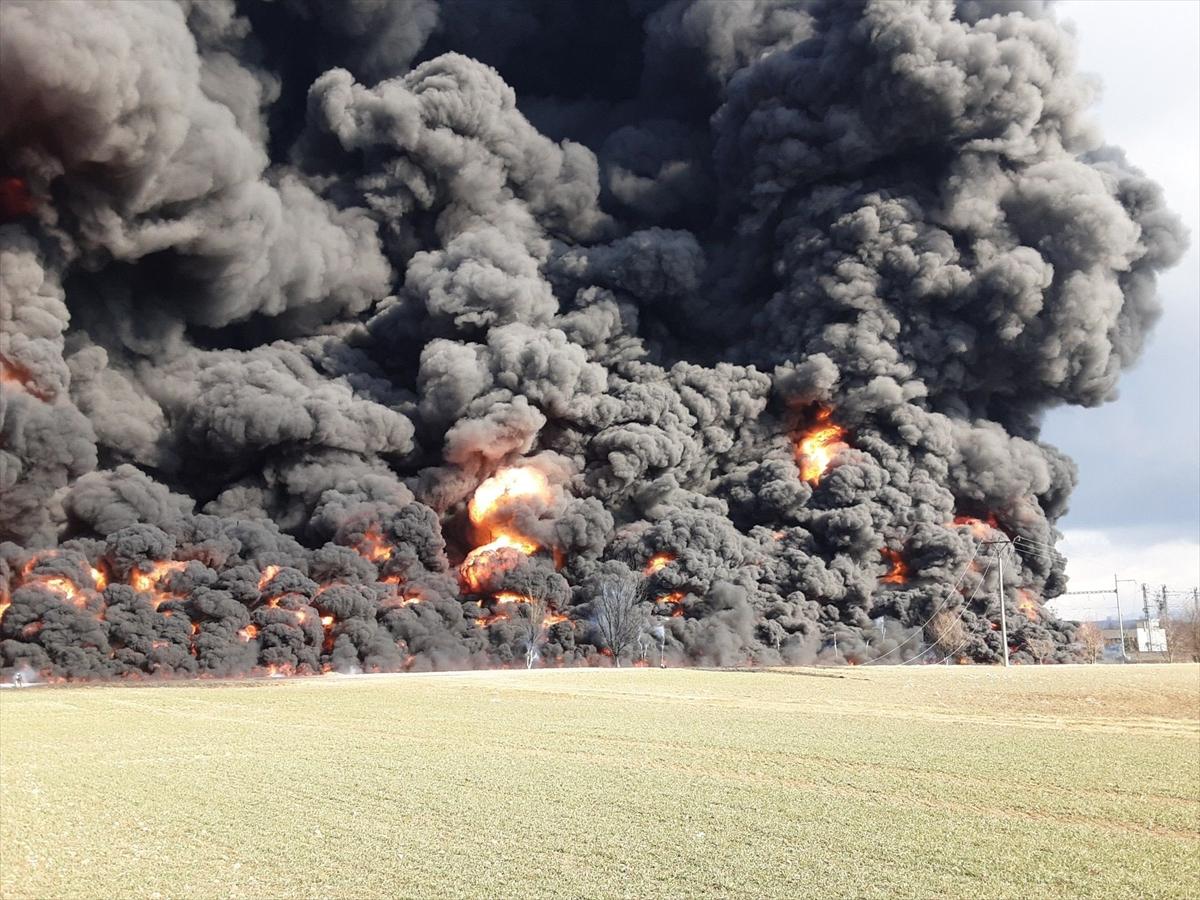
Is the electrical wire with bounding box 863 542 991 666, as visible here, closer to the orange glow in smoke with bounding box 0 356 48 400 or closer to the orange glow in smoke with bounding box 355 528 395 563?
the orange glow in smoke with bounding box 355 528 395 563

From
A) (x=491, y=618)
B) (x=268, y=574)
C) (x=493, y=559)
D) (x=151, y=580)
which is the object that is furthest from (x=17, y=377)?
(x=491, y=618)

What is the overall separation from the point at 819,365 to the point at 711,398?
857 cm

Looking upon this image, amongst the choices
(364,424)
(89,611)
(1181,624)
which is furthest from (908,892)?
(1181,624)

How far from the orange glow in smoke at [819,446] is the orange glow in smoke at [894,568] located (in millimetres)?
7725

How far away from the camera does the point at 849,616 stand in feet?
262

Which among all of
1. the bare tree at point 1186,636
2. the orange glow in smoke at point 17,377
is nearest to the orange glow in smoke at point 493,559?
the orange glow in smoke at point 17,377

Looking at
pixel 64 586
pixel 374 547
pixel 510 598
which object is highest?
pixel 374 547

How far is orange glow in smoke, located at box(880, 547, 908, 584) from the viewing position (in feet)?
277

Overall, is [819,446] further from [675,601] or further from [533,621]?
[533,621]

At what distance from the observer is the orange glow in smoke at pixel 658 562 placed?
79125mm

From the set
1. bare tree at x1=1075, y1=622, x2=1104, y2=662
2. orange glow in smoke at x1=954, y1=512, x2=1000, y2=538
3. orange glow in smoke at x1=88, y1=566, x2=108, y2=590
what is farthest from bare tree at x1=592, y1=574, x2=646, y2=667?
bare tree at x1=1075, y1=622, x2=1104, y2=662

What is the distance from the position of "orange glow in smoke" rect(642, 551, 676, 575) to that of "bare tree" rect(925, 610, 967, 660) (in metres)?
18.8

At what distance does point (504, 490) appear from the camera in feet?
266

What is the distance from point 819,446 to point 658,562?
1859cm
